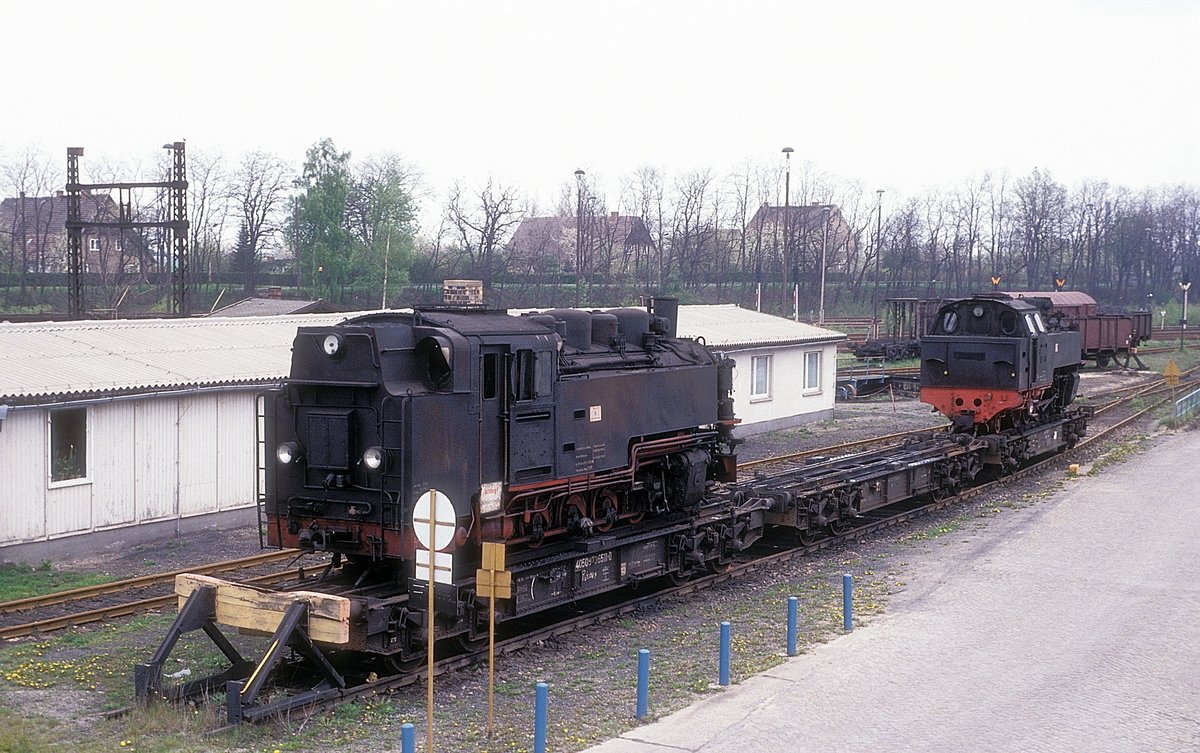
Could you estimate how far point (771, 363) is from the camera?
31.9 m

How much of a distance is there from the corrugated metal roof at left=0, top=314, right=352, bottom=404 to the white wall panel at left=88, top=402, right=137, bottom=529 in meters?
0.46

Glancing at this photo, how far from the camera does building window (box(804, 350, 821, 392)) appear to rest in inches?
1342

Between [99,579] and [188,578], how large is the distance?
5327mm

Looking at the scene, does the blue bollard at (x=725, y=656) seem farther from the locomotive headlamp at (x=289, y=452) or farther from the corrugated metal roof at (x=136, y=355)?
the corrugated metal roof at (x=136, y=355)

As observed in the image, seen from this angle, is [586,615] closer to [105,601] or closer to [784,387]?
[105,601]

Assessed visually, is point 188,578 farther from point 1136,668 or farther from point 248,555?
point 1136,668

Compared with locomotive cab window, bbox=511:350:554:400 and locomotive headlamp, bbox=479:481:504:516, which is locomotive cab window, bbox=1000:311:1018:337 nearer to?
locomotive cab window, bbox=511:350:554:400

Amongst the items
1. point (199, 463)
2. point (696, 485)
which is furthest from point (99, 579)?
point (696, 485)

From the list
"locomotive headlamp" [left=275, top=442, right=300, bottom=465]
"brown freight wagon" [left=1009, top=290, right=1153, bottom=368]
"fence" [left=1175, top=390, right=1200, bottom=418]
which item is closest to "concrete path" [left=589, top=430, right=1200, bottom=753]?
"locomotive headlamp" [left=275, top=442, right=300, bottom=465]

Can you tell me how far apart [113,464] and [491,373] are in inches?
341

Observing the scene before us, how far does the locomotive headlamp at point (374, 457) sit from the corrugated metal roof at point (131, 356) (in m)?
7.48

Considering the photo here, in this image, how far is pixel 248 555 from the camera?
1656 cm

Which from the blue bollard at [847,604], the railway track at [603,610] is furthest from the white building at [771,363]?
the blue bollard at [847,604]

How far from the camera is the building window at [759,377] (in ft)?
102
